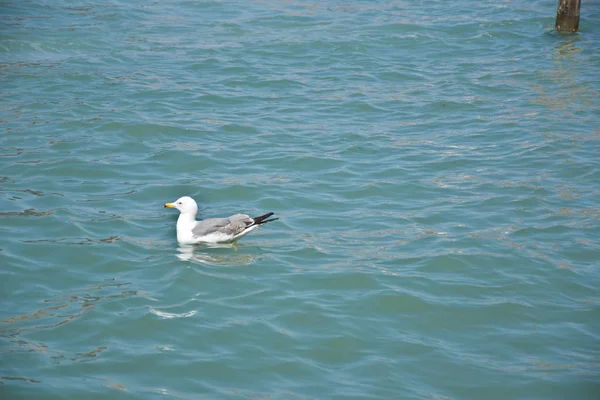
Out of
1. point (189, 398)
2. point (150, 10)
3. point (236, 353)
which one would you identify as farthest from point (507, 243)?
point (150, 10)

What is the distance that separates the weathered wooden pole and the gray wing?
1094cm

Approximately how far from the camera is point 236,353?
6.50 m

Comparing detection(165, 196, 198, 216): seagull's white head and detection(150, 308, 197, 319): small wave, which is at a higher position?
detection(165, 196, 198, 216): seagull's white head

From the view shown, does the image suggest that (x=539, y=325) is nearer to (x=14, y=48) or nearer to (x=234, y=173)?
(x=234, y=173)

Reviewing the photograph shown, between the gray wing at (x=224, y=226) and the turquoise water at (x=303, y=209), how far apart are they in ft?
0.79

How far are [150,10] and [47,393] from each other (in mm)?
14534

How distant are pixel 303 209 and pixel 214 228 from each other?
1521 mm

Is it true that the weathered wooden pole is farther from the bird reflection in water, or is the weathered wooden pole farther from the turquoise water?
the bird reflection in water

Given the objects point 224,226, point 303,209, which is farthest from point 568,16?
point 224,226

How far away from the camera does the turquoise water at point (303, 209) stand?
6.38 meters

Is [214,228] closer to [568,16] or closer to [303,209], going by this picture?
[303,209]

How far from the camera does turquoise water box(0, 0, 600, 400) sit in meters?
6.38

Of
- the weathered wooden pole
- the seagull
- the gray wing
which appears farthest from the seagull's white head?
the weathered wooden pole

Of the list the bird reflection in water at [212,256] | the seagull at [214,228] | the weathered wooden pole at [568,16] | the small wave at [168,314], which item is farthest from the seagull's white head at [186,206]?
the weathered wooden pole at [568,16]
